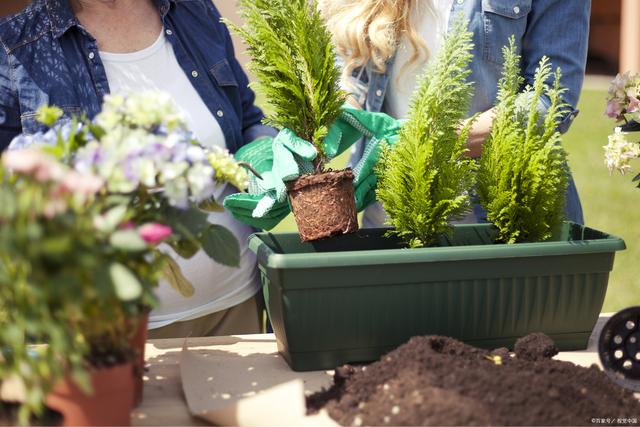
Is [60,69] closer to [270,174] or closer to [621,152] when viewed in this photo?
[270,174]

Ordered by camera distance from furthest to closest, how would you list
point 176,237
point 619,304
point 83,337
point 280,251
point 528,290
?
point 619,304
point 280,251
point 528,290
point 176,237
point 83,337

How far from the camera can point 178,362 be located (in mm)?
1383

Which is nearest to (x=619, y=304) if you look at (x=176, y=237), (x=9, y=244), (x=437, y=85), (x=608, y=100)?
(x=608, y=100)

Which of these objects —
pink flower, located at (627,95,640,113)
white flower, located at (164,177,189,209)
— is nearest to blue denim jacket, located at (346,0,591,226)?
pink flower, located at (627,95,640,113)

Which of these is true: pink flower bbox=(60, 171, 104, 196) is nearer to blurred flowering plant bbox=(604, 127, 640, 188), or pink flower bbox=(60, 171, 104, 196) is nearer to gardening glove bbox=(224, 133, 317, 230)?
gardening glove bbox=(224, 133, 317, 230)

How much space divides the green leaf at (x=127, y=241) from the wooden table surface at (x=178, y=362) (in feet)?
1.13

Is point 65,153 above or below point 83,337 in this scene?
above

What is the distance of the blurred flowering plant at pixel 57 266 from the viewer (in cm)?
90

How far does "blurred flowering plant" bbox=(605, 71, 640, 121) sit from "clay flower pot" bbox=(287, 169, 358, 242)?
55 cm

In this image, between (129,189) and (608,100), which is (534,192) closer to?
(608,100)

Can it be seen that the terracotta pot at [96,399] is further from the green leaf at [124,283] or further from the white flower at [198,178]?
the white flower at [198,178]

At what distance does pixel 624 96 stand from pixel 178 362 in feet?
3.30

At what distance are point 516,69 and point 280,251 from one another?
58cm

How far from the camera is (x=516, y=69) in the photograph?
1.43 m
